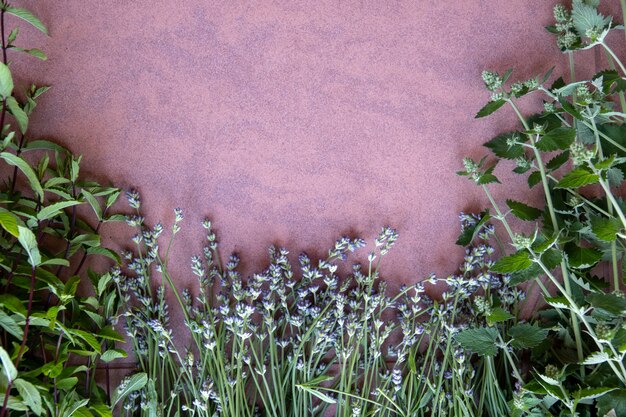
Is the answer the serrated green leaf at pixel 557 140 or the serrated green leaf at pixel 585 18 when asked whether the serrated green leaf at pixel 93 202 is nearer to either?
the serrated green leaf at pixel 557 140

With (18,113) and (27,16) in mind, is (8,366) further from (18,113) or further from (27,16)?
(27,16)

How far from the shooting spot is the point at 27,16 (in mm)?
1118

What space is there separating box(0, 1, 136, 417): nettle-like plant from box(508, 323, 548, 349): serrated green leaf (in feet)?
2.41

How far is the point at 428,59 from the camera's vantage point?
4.15ft

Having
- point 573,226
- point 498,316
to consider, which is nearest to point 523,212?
point 573,226

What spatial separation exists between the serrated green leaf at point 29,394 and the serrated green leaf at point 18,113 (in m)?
0.48

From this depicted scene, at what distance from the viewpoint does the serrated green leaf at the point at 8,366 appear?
3.02 ft

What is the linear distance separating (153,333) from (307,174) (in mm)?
458

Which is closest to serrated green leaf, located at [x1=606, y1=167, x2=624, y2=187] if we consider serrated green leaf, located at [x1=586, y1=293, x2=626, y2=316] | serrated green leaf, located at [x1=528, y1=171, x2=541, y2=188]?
serrated green leaf, located at [x1=528, y1=171, x2=541, y2=188]

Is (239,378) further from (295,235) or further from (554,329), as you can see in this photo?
(554,329)

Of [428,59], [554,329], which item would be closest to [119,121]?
[428,59]

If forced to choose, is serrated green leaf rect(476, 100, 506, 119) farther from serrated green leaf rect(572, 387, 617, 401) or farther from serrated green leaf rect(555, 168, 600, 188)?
serrated green leaf rect(572, 387, 617, 401)

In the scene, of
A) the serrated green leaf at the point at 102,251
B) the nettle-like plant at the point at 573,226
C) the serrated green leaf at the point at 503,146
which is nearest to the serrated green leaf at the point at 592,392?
the nettle-like plant at the point at 573,226

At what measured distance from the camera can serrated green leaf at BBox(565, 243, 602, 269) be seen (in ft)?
3.40
